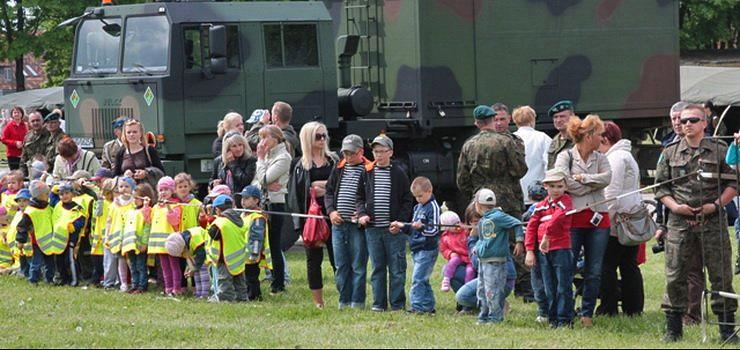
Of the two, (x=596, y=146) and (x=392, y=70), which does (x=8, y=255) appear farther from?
(x=596, y=146)

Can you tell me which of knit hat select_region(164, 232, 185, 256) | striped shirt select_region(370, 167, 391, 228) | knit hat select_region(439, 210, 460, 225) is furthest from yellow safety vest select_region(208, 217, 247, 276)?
knit hat select_region(439, 210, 460, 225)

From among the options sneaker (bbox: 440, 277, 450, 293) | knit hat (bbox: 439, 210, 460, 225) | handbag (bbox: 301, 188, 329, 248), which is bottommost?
sneaker (bbox: 440, 277, 450, 293)

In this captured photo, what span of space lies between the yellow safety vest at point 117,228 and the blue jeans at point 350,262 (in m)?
2.60

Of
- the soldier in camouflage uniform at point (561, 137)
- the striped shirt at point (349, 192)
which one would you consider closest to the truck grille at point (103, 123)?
the striped shirt at point (349, 192)

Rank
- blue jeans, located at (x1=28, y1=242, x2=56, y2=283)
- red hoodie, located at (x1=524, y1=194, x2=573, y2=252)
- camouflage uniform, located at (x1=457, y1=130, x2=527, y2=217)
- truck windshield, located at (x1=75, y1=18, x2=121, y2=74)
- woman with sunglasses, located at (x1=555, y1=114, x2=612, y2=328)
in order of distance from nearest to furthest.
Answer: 1. red hoodie, located at (x1=524, y1=194, x2=573, y2=252)
2. woman with sunglasses, located at (x1=555, y1=114, x2=612, y2=328)
3. camouflage uniform, located at (x1=457, y1=130, x2=527, y2=217)
4. blue jeans, located at (x1=28, y1=242, x2=56, y2=283)
5. truck windshield, located at (x1=75, y1=18, x2=121, y2=74)

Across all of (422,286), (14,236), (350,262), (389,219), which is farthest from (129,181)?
(422,286)

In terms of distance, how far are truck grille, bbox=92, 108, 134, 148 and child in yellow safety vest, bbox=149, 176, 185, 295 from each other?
364 cm

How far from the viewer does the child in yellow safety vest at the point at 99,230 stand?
14188 mm

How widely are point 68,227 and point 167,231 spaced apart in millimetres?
1616

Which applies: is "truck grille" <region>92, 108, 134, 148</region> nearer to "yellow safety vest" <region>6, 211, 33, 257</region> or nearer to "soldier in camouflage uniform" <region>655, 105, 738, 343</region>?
"yellow safety vest" <region>6, 211, 33, 257</region>

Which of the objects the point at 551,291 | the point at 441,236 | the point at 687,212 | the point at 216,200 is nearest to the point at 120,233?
the point at 216,200

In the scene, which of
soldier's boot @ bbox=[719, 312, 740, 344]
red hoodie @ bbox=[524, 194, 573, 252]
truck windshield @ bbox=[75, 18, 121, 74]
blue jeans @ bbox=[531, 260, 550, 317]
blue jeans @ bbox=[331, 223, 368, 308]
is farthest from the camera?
truck windshield @ bbox=[75, 18, 121, 74]

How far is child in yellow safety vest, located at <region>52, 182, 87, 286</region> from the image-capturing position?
14461 millimetres

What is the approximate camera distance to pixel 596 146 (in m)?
10.7
